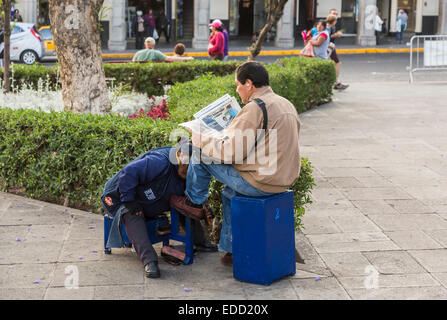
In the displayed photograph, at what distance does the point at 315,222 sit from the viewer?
6605mm

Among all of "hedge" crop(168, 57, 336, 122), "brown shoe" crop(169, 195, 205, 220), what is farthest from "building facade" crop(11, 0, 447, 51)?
"brown shoe" crop(169, 195, 205, 220)

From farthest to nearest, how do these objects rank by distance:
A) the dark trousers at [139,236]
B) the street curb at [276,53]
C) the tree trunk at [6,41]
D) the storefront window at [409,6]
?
the storefront window at [409,6]
the street curb at [276,53]
the tree trunk at [6,41]
the dark trousers at [139,236]

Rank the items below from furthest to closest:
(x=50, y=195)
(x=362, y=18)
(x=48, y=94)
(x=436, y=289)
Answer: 1. (x=362, y=18)
2. (x=48, y=94)
3. (x=50, y=195)
4. (x=436, y=289)

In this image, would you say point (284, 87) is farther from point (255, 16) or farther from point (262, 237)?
point (255, 16)

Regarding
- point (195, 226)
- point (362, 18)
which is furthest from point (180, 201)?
point (362, 18)

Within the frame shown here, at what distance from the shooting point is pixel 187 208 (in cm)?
542

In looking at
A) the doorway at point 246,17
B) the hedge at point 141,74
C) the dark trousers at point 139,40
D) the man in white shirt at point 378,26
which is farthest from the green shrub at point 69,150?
the doorway at point 246,17

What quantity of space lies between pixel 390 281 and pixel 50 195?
366cm

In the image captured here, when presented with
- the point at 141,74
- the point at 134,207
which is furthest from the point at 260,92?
the point at 141,74

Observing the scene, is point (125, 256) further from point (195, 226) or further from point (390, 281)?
point (390, 281)

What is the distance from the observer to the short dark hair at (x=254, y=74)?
5035 millimetres

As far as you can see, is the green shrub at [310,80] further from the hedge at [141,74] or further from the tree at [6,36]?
the tree at [6,36]

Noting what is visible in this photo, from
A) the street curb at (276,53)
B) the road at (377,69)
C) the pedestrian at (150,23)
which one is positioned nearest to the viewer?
the road at (377,69)

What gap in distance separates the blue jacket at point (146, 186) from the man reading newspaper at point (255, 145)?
368 millimetres
